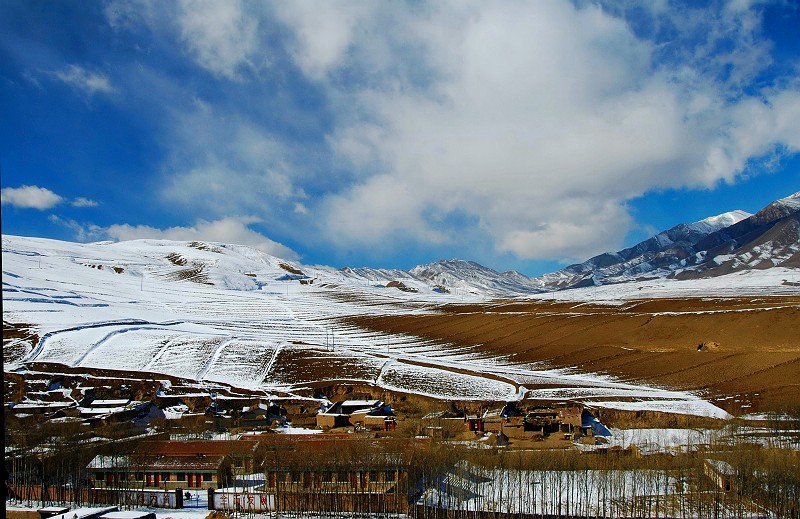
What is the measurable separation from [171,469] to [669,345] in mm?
73058

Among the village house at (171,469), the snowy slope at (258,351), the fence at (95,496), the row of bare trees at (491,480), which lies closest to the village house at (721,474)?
the row of bare trees at (491,480)

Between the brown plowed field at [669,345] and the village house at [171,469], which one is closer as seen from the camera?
the village house at [171,469]

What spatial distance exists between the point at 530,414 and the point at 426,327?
77027 mm

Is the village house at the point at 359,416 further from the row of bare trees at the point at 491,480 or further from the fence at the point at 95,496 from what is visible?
the fence at the point at 95,496

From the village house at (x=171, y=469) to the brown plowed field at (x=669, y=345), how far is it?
41118 mm

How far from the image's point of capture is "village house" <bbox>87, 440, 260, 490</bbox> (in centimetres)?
3256

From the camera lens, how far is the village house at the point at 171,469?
1282 inches

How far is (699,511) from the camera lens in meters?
26.8

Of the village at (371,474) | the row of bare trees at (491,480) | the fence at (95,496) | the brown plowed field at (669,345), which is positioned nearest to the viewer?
the row of bare trees at (491,480)

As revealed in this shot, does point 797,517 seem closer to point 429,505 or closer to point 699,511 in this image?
point 699,511

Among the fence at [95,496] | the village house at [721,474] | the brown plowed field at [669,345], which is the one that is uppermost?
the brown plowed field at [669,345]

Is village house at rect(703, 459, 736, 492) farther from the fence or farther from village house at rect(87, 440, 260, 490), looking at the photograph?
the fence

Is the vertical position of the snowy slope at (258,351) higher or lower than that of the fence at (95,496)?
higher

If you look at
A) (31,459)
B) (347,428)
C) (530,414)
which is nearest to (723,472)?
(530,414)
